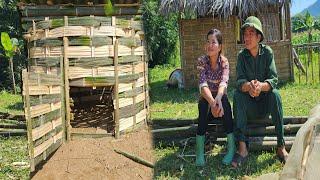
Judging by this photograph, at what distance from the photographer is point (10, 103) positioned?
14305 millimetres

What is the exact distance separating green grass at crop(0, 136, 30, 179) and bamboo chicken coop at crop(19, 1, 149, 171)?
567 millimetres

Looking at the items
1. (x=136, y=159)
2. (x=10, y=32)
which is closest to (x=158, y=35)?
(x=10, y=32)

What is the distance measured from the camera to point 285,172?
3.66m

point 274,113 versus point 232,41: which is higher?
point 232,41

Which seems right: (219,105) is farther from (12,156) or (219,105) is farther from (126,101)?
(12,156)

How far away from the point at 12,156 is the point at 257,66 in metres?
3.89

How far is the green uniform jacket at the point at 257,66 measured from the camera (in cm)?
536

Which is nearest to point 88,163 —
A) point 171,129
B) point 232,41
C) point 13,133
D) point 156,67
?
point 171,129

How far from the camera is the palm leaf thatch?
12.8 m

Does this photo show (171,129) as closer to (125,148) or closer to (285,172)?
(125,148)

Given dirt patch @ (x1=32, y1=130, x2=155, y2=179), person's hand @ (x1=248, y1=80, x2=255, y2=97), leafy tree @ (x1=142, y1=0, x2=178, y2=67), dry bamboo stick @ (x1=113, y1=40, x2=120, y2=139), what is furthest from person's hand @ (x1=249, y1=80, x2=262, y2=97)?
leafy tree @ (x1=142, y1=0, x2=178, y2=67)

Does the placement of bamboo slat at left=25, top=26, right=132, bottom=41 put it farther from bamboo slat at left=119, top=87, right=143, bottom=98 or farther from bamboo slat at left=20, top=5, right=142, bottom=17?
bamboo slat at left=119, top=87, right=143, bottom=98

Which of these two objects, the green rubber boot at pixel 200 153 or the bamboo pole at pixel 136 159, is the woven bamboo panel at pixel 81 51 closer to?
the bamboo pole at pixel 136 159

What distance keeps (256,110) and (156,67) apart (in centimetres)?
1672
